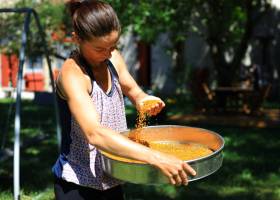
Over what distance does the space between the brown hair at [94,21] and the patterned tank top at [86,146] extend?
0.19 meters

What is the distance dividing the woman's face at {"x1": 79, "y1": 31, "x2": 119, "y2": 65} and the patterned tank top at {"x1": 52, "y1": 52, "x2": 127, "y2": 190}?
0.05 metres

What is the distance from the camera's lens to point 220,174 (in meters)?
6.11

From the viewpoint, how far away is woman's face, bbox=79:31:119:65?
2.03 meters

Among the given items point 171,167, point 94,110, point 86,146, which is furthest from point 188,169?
point 86,146

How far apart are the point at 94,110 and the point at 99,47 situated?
258 mm

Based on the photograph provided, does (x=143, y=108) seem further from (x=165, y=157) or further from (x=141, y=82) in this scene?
(x=141, y=82)

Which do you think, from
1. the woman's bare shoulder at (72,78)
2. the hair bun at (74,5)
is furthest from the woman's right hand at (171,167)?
the hair bun at (74,5)

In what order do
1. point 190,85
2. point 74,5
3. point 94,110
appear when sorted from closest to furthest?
point 94,110 < point 74,5 < point 190,85

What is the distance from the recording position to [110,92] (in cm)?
227

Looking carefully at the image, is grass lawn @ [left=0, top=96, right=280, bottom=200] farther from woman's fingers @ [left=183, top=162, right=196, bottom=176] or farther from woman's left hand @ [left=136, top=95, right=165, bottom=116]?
woman's fingers @ [left=183, top=162, right=196, bottom=176]

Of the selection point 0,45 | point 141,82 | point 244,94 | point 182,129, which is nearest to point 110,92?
point 182,129

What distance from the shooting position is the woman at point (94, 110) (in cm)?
187

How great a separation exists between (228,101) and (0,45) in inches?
280

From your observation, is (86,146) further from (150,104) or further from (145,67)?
(145,67)
